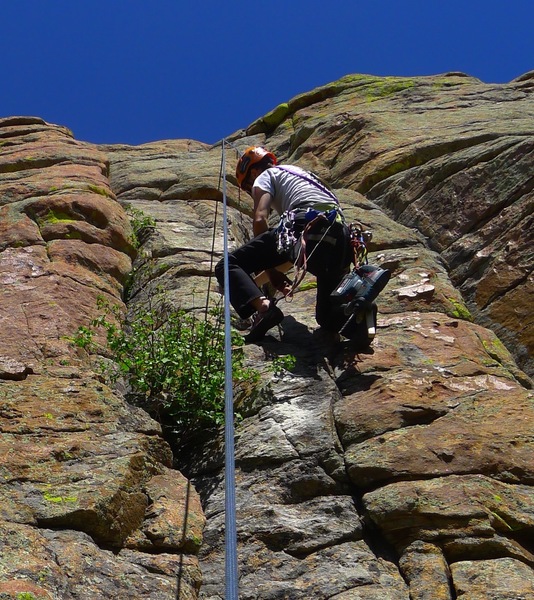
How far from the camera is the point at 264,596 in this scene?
4723 millimetres

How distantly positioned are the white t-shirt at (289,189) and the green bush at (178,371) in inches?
55.5

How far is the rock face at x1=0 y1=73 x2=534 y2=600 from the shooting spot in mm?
4664

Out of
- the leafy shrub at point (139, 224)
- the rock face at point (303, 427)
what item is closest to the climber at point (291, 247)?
the rock face at point (303, 427)

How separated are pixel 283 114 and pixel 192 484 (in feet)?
46.7

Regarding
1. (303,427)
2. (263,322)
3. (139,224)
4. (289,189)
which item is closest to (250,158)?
(289,189)

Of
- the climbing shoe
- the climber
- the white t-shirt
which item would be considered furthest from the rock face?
the white t-shirt

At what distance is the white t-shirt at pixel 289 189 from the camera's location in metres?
7.65

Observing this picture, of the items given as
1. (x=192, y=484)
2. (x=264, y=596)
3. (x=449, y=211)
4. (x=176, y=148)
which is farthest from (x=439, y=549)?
(x=176, y=148)

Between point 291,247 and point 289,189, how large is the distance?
78 centimetres

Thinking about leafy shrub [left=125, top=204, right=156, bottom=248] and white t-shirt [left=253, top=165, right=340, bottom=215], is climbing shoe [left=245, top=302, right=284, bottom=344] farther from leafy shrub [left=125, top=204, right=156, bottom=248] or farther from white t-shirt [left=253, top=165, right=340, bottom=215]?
leafy shrub [left=125, top=204, right=156, bottom=248]

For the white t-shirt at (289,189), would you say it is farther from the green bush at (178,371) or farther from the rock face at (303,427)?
the green bush at (178,371)

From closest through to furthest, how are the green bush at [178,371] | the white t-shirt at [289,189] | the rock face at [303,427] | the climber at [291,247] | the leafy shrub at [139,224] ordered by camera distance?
the rock face at [303,427]
the green bush at [178,371]
the climber at [291,247]
the white t-shirt at [289,189]
the leafy shrub at [139,224]

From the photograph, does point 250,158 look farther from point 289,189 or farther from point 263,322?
point 263,322

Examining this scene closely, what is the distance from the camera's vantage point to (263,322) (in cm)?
741
